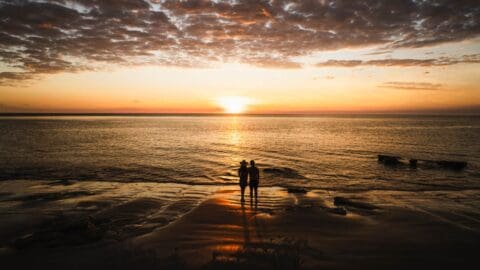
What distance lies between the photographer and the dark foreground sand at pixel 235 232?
9.18m

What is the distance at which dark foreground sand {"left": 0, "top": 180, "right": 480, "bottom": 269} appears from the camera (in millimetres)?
9180

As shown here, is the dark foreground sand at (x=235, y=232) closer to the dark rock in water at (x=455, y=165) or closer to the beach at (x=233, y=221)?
the beach at (x=233, y=221)

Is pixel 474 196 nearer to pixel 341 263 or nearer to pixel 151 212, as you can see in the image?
pixel 341 263

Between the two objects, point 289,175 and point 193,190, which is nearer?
point 193,190

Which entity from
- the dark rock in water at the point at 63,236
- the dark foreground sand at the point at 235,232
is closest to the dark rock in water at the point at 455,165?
the dark foreground sand at the point at 235,232

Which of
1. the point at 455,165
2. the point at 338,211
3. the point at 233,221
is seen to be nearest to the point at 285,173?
the point at 338,211

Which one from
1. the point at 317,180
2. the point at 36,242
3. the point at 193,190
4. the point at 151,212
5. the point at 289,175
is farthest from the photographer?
the point at 289,175

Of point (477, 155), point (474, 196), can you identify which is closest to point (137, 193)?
point (474, 196)

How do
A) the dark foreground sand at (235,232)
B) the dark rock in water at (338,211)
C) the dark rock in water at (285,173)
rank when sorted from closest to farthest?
the dark foreground sand at (235,232), the dark rock in water at (338,211), the dark rock in water at (285,173)

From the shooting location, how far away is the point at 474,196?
18516mm

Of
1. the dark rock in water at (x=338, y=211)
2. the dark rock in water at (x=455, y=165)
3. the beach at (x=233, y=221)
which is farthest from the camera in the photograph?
the dark rock in water at (x=455, y=165)

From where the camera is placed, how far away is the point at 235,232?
1152cm

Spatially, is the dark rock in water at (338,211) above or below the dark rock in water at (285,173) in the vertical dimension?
above

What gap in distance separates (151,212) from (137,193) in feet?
15.8
